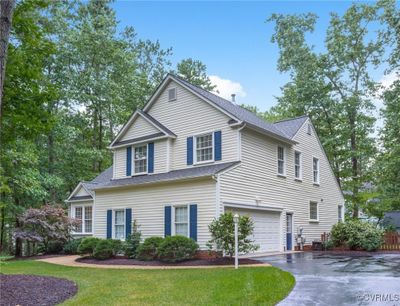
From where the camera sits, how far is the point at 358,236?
790 inches

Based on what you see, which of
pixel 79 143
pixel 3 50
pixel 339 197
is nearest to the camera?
pixel 3 50

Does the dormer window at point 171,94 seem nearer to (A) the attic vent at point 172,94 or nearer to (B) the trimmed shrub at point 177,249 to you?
(A) the attic vent at point 172,94

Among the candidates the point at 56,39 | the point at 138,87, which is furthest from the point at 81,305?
the point at 138,87

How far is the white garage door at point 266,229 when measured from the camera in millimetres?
17672

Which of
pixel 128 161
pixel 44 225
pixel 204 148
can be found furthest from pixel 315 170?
pixel 44 225

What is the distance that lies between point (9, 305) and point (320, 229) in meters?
18.5

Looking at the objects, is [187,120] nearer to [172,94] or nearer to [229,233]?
[172,94]

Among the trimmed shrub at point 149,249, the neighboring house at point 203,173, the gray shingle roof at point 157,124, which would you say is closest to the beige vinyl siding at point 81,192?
the neighboring house at point 203,173

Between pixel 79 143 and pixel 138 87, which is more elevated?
pixel 138 87

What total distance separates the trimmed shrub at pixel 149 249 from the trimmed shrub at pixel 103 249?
4.47 ft

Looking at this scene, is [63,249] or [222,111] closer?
[222,111]

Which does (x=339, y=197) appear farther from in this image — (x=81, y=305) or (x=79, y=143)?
(x=81, y=305)

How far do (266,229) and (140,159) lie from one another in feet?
22.1

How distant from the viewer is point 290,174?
20.6 m
